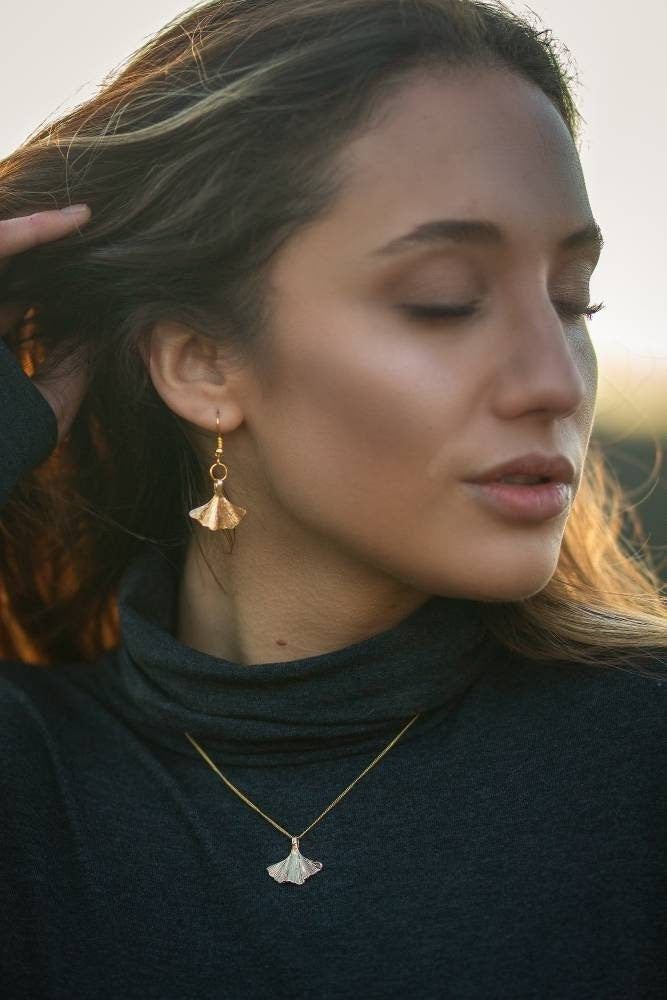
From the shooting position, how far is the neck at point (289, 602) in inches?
84.4

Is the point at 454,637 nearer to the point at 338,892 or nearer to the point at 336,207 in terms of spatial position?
the point at 338,892

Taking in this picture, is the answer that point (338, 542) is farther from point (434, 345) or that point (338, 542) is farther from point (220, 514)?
point (434, 345)

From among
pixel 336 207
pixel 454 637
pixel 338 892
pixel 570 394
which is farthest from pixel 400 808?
pixel 336 207

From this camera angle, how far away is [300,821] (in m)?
2.03

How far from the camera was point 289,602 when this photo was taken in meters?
2.20

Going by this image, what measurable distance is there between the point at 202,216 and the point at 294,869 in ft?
3.64

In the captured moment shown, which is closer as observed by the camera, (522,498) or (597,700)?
(522,498)

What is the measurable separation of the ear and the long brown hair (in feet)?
0.11

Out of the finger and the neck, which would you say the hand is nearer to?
the finger

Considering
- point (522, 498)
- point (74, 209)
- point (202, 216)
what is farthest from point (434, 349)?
point (74, 209)

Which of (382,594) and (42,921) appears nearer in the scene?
(42,921)

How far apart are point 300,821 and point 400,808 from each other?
0.17 meters

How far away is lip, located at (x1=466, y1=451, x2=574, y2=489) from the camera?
1.84 meters

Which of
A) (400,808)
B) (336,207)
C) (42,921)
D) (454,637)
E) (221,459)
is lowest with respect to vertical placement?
(42,921)
